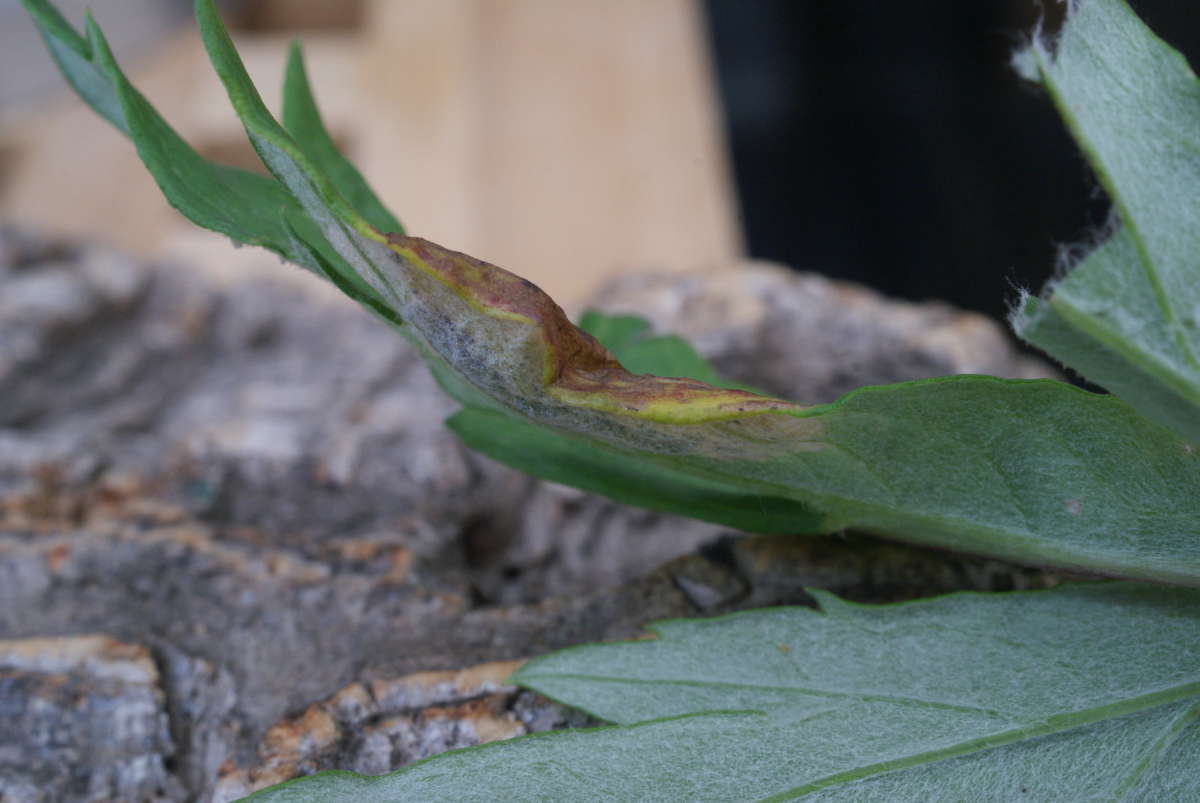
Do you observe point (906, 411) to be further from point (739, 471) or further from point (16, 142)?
point (16, 142)

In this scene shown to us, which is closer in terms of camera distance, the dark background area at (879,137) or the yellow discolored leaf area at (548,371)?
the yellow discolored leaf area at (548,371)

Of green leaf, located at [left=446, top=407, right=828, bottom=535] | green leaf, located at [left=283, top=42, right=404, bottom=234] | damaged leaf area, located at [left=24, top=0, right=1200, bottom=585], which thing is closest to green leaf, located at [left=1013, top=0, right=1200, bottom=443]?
damaged leaf area, located at [left=24, top=0, right=1200, bottom=585]

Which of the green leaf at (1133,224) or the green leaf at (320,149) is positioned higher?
the green leaf at (320,149)

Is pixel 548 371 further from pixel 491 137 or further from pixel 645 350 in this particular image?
pixel 491 137

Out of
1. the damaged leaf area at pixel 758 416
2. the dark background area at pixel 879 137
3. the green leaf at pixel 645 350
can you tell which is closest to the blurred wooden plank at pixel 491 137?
the dark background area at pixel 879 137

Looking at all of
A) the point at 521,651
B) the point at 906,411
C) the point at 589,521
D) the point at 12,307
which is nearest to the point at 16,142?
the point at 12,307

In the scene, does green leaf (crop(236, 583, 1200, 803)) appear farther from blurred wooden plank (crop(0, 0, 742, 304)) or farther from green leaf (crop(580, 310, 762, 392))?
blurred wooden plank (crop(0, 0, 742, 304))

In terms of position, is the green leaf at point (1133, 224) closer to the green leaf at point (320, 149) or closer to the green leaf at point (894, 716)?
the green leaf at point (894, 716)
